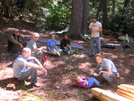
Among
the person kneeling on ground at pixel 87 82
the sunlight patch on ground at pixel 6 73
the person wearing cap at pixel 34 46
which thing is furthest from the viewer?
the person wearing cap at pixel 34 46

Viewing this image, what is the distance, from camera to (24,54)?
12.9 ft

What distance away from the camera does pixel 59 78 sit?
15.5 ft

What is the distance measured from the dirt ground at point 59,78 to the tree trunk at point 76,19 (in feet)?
8.77

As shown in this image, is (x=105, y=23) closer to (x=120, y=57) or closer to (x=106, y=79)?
(x=120, y=57)

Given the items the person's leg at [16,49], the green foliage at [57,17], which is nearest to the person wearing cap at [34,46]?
the person's leg at [16,49]

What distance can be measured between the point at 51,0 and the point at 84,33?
445cm

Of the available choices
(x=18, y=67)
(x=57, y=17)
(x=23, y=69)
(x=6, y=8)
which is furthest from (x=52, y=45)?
(x=57, y=17)

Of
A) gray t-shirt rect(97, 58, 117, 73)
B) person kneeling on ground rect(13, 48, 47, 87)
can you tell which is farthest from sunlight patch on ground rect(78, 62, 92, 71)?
person kneeling on ground rect(13, 48, 47, 87)

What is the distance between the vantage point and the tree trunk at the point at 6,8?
383 inches

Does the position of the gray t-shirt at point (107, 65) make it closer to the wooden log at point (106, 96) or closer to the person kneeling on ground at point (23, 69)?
the wooden log at point (106, 96)

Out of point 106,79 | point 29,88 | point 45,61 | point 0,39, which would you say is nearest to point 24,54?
point 29,88

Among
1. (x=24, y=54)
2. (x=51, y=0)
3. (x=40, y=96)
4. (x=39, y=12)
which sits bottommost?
(x=40, y=96)

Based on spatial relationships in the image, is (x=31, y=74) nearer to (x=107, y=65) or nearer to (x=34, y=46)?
(x=34, y=46)

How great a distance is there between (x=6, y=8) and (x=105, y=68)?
27.5 ft
